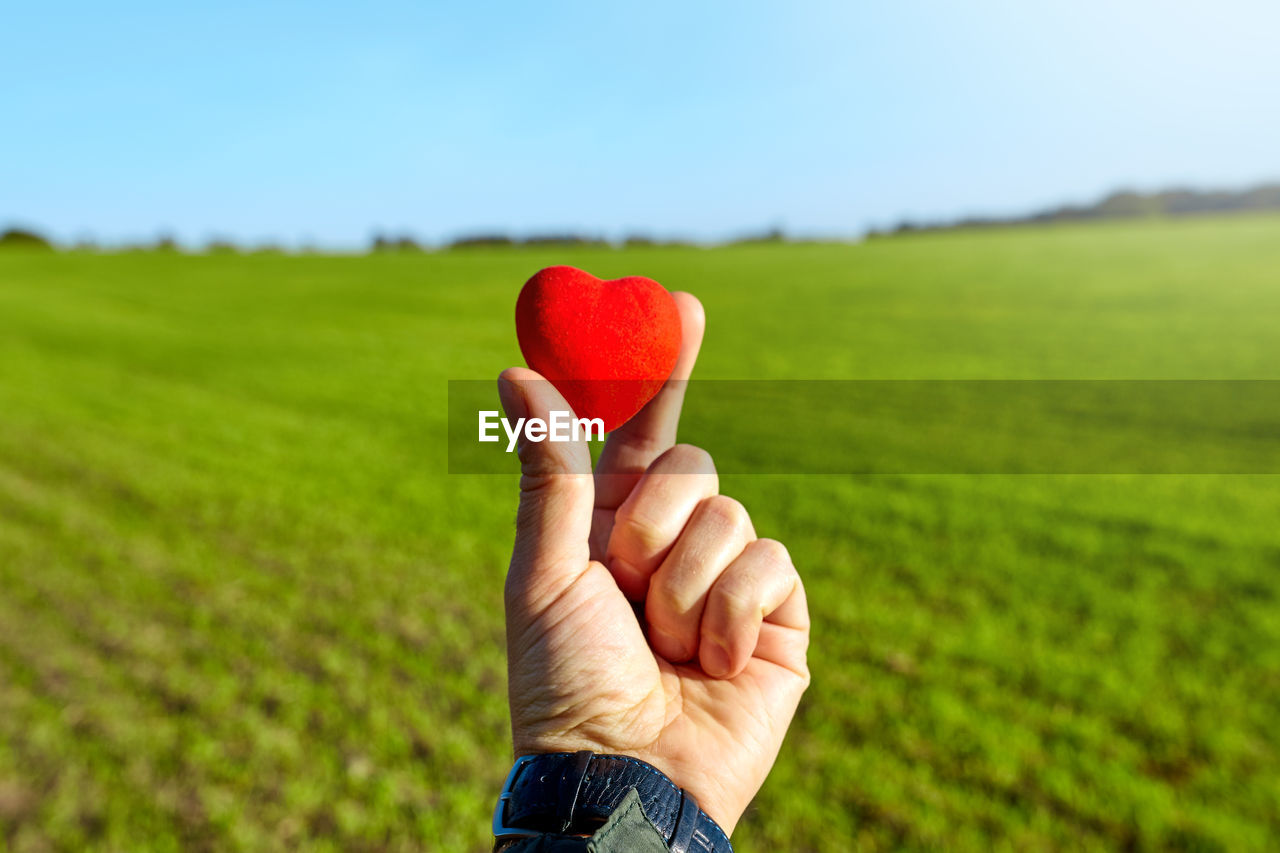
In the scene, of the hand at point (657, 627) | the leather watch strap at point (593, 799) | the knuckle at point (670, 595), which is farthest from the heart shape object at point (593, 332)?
the leather watch strap at point (593, 799)

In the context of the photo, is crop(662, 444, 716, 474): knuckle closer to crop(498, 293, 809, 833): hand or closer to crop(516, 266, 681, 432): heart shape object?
crop(498, 293, 809, 833): hand

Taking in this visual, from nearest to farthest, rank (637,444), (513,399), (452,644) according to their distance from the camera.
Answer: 1. (513,399)
2. (637,444)
3. (452,644)

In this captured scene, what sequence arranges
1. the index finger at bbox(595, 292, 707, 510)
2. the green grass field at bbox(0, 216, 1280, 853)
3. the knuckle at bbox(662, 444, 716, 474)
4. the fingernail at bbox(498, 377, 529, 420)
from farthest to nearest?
the green grass field at bbox(0, 216, 1280, 853)
the index finger at bbox(595, 292, 707, 510)
the knuckle at bbox(662, 444, 716, 474)
the fingernail at bbox(498, 377, 529, 420)

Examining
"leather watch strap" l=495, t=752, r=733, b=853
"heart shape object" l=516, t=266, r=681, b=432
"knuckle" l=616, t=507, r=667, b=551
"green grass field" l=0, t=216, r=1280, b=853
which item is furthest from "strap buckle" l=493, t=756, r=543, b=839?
"green grass field" l=0, t=216, r=1280, b=853

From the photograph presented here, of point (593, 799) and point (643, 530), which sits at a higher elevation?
point (643, 530)

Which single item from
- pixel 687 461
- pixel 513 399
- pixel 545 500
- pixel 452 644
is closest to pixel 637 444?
pixel 687 461

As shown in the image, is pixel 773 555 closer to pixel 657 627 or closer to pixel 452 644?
pixel 657 627

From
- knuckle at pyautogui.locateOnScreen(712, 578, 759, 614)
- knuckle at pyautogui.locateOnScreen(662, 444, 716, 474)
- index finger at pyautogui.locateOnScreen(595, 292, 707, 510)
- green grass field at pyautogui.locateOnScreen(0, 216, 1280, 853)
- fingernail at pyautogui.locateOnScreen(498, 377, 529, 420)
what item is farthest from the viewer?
green grass field at pyautogui.locateOnScreen(0, 216, 1280, 853)

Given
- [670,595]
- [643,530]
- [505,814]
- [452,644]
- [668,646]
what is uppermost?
[643,530]
